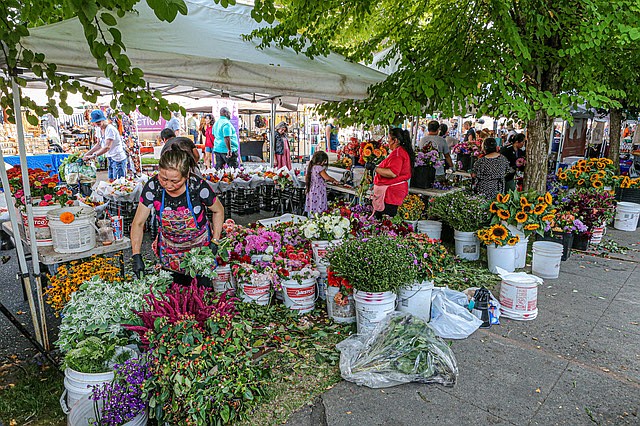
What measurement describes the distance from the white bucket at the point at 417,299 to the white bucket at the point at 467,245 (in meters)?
2.23

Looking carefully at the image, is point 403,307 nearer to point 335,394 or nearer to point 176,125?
point 335,394

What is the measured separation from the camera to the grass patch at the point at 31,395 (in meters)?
2.93

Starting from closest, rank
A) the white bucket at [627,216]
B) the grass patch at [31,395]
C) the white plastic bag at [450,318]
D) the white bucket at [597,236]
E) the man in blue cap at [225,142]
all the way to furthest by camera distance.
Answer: the grass patch at [31,395] < the white plastic bag at [450,318] < the white bucket at [597,236] < the white bucket at [627,216] < the man in blue cap at [225,142]

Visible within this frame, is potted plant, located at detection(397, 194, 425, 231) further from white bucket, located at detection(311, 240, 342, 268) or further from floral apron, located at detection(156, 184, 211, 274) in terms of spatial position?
floral apron, located at detection(156, 184, 211, 274)

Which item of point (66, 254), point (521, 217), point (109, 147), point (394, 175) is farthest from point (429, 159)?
point (109, 147)

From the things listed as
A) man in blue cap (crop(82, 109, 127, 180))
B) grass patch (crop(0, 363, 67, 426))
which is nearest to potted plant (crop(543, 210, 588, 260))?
grass patch (crop(0, 363, 67, 426))

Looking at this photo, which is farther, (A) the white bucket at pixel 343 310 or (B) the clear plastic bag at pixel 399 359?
(A) the white bucket at pixel 343 310

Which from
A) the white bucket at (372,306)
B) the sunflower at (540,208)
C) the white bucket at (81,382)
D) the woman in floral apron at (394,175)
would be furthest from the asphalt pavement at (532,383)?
the woman in floral apron at (394,175)

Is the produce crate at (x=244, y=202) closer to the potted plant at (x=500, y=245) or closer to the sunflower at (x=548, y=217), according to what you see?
the potted plant at (x=500, y=245)

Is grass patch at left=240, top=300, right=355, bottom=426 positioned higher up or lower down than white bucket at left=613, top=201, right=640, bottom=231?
lower down

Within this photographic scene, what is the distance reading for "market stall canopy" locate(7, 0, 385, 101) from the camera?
12.3 feet

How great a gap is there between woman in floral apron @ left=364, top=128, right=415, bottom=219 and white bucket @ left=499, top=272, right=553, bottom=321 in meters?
2.08

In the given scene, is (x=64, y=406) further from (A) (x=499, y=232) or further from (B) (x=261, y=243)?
(A) (x=499, y=232)

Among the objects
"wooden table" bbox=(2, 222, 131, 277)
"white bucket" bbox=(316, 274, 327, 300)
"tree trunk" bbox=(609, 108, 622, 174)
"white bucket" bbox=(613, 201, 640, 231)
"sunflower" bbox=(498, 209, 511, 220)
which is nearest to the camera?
"wooden table" bbox=(2, 222, 131, 277)
